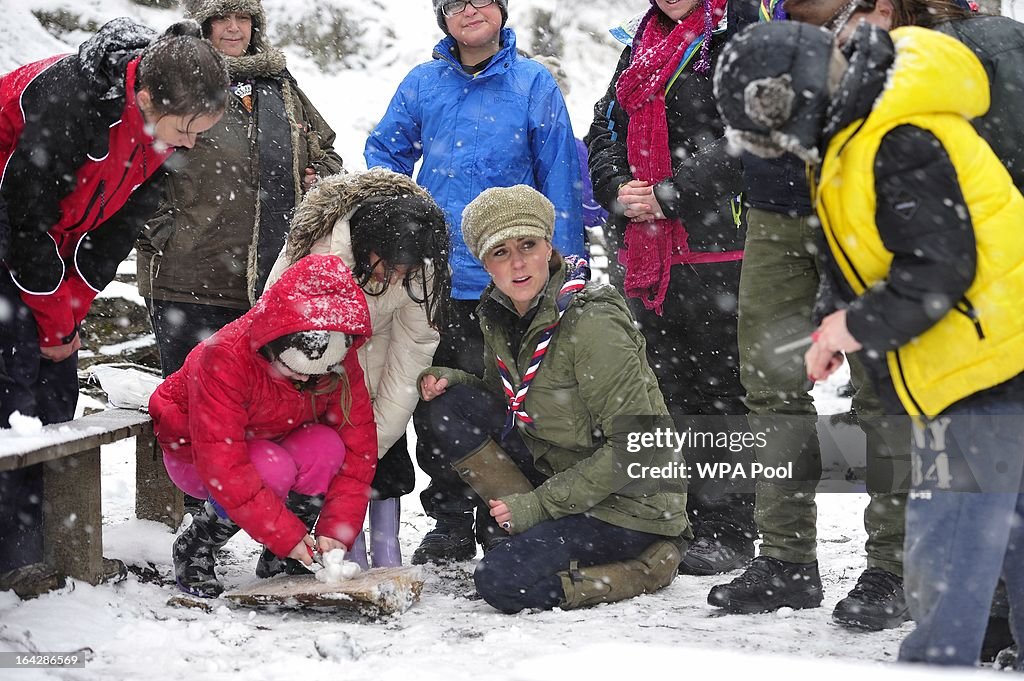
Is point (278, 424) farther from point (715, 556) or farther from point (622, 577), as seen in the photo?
point (715, 556)

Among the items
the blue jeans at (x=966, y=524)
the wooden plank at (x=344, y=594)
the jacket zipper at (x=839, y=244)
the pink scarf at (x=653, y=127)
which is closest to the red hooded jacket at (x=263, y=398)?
the wooden plank at (x=344, y=594)

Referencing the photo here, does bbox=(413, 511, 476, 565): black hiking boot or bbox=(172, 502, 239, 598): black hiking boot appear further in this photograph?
bbox=(413, 511, 476, 565): black hiking boot

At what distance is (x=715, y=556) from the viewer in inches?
140

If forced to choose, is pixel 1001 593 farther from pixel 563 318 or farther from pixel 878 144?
pixel 563 318

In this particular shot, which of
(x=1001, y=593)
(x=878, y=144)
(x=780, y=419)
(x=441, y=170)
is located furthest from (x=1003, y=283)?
(x=441, y=170)

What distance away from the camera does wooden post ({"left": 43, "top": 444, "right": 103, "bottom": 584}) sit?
3.05 metres

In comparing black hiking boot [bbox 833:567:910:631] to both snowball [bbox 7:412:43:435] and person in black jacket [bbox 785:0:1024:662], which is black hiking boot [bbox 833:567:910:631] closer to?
person in black jacket [bbox 785:0:1024:662]

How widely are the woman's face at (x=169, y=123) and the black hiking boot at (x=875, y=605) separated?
2319 mm

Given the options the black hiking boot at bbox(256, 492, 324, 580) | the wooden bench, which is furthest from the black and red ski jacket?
the black hiking boot at bbox(256, 492, 324, 580)

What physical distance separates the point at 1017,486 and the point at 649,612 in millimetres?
1215

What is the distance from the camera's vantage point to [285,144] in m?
4.34

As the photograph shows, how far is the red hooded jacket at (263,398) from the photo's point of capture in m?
2.98

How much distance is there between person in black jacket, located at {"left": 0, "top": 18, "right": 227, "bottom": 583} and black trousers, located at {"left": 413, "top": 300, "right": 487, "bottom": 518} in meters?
1.19

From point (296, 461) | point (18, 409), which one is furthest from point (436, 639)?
point (18, 409)
